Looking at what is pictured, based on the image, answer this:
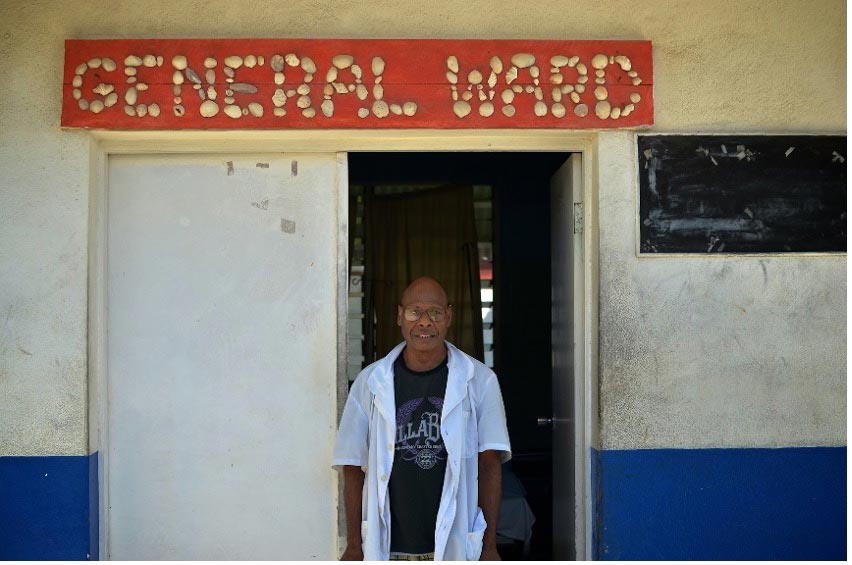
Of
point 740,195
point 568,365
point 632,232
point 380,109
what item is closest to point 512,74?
point 380,109

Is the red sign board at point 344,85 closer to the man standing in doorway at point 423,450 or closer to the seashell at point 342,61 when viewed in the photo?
the seashell at point 342,61

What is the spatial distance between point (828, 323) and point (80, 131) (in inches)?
137

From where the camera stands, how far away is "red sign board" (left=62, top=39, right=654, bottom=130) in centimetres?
427

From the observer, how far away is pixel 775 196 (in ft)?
14.4

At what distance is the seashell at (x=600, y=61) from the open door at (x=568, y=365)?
45 centimetres

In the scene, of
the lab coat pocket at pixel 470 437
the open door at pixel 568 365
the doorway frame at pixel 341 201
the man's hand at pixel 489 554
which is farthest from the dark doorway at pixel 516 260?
the lab coat pocket at pixel 470 437

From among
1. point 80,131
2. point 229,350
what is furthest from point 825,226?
point 80,131

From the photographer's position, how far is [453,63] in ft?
14.1

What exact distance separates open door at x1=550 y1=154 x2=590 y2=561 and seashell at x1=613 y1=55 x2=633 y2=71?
479 mm

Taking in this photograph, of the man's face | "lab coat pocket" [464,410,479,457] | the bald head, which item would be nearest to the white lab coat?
"lab coat pocket" [464,410,479,457]

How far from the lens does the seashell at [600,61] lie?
433 cm

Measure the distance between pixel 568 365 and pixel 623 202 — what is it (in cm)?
89

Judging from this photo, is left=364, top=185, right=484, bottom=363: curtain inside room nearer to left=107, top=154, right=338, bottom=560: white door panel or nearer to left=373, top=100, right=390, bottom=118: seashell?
left=107, top=154, right=338, bottom=560: white door panel

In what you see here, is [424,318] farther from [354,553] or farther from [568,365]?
[568,365]
